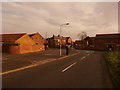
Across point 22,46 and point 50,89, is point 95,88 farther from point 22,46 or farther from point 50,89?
point 22,46

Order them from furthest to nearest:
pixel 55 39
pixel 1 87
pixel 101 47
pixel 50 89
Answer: pixel 55 39
pixel 101 47
pixel 1 87
pixel 50 89

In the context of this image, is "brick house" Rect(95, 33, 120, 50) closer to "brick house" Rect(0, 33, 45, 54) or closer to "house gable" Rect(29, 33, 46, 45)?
"house gable" Rect(29, 33, 46, 45)

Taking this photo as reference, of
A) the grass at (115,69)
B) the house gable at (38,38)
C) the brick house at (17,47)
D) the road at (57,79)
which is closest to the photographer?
the road at (57,79)

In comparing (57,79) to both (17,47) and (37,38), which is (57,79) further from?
(37,38)

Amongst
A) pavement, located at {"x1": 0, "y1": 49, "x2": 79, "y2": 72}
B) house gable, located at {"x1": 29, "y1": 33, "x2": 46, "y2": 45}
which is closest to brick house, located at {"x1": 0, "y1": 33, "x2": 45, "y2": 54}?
pavement, located at {"x1": 0, "y1": 49, "x2": 79, "y2": 72}

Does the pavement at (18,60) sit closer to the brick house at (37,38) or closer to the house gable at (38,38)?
the brick house at (37,38)

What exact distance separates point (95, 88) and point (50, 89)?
7.35 feet

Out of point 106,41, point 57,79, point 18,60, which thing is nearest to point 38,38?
point 106,41

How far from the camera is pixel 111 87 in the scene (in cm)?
516

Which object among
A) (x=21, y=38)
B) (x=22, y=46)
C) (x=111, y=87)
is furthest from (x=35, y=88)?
(x=21, y=38)

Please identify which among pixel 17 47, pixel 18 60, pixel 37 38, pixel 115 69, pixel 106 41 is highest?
pixel 37 38

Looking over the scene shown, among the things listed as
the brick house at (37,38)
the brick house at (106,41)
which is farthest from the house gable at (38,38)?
the brick house at (106,41)

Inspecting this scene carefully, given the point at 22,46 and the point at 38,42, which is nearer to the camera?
the point at 22,46

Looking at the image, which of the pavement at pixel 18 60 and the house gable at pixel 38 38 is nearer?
the pavement at pixel 18 60
